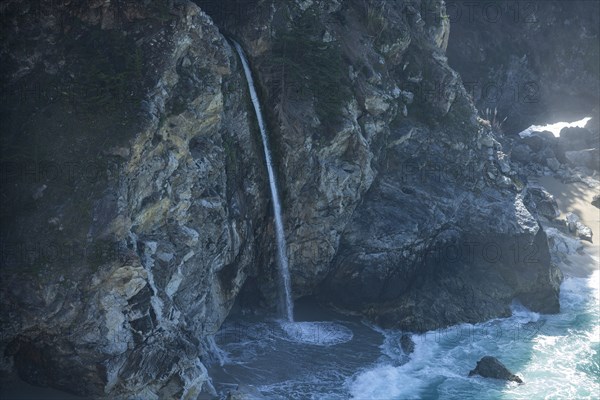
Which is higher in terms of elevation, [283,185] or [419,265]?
[283,185]

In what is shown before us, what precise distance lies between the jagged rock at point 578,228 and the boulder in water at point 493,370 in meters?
22.2

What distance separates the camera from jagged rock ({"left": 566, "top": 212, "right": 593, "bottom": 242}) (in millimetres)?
49619

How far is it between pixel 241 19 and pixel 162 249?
14069mm

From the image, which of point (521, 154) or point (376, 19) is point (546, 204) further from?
point (376, 19)

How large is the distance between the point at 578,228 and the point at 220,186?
33.1 m

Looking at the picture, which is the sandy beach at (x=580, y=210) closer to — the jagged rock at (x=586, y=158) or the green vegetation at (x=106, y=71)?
the jagged rock at (x=586, y=158)

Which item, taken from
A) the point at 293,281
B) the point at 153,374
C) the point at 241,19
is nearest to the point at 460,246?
the point at 293,281

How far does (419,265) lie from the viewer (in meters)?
37.5

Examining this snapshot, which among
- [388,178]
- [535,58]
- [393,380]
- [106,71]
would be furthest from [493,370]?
[535,58]

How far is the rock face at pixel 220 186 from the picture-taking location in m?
A: 23.4

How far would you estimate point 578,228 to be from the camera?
50.2 metres

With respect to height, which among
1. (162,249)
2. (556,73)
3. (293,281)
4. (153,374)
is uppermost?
(556,73)

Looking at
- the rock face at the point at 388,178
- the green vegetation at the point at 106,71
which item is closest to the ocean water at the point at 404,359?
the rock face at the point at 388,178

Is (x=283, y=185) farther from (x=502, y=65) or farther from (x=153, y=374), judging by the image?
(x=502, y=65)
